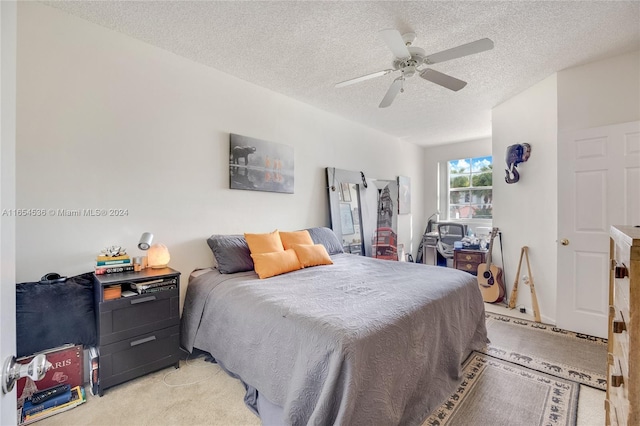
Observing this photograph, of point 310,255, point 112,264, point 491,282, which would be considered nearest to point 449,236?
point 491,282

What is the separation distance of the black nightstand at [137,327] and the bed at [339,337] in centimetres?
21

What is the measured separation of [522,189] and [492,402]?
269 centimetres

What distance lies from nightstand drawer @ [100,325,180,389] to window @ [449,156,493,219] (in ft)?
17.7

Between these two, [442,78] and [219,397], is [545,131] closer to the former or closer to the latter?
[442,78]

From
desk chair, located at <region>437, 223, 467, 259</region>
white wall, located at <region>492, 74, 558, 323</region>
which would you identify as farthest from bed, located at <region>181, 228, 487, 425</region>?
desk chair, located at <region>437, 223, 467, 259</region>

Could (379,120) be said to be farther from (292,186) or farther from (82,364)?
(82,364)

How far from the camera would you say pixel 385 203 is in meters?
4.92

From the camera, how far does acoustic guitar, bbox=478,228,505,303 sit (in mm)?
3713

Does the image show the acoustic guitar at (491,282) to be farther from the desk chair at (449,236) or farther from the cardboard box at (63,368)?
the cardboard box at (63,368)

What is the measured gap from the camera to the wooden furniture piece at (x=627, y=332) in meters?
0.76

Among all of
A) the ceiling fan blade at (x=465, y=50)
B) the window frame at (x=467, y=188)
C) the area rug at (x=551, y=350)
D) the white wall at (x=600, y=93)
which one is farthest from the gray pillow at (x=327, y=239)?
the window frame at (x=467, y=188)

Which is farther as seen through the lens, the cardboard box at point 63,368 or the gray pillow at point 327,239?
the gray pillow at point 327,239

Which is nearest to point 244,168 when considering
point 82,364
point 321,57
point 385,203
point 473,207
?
point 321,57

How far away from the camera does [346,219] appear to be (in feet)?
13.5
